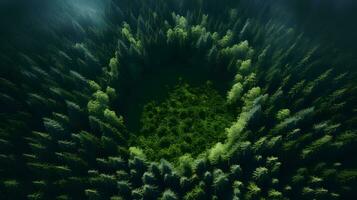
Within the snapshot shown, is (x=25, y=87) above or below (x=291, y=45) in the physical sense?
below

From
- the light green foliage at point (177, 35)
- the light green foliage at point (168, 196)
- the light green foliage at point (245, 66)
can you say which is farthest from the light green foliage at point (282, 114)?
the light green foliage at point (177, 35)

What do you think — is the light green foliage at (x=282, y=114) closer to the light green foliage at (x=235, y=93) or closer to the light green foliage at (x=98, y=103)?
the light green foliage at (x=235, y=93)

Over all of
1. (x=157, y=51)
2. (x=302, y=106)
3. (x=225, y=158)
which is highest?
(x=157, y=51)

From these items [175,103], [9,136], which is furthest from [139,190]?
[9,136]

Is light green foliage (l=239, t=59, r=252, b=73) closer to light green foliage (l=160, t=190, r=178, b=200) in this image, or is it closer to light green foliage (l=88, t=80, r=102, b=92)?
light green foliage (l=88, t=80, r=102, b=92)

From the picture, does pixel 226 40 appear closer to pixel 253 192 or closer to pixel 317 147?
pixel 317 147

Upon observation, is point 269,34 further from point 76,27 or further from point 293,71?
point 76,27

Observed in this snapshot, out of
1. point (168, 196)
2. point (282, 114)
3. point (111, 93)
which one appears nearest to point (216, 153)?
point (168, 196)
